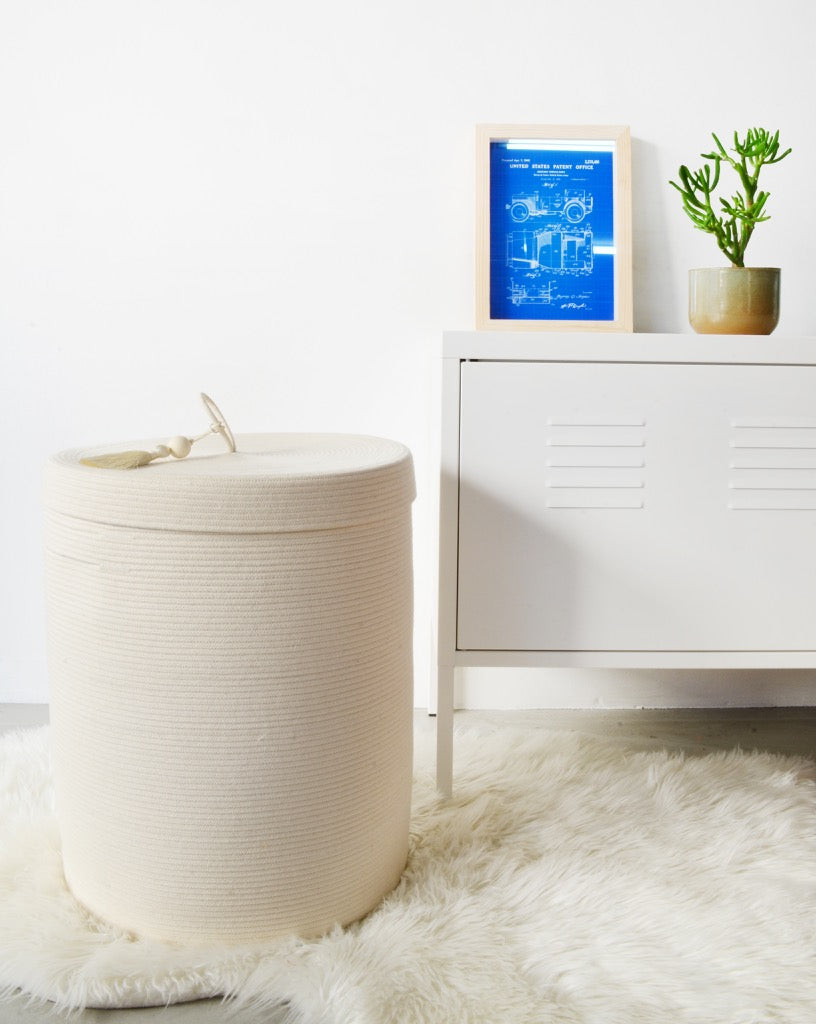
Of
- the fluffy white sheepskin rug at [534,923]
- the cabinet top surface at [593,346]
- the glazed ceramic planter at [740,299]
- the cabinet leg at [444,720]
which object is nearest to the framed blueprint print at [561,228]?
the glazed ceramic planter at [740,299]

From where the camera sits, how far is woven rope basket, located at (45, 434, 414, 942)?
2.77 feet

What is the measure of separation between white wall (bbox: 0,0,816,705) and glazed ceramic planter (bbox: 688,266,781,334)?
30 centimetres

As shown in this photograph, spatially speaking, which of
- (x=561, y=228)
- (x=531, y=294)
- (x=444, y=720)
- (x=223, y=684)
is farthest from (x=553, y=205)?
(x=223, y=684)

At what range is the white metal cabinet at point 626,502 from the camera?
1.14m

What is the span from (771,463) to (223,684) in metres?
0.71

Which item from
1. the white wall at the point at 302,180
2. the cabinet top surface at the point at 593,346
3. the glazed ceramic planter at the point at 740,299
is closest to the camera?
the cabinet top surface at the point at 593,346

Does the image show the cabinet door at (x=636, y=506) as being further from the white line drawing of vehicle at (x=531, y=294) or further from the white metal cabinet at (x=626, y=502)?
the white line drawing of vehicle at (x=531, y=294)

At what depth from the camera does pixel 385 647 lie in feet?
3.10

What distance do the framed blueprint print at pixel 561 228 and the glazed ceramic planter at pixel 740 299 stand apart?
0.23 m

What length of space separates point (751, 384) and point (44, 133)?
3.71 feet

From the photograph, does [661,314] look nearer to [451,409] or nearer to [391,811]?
[451,409]

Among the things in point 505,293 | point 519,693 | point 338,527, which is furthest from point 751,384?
point 519,693

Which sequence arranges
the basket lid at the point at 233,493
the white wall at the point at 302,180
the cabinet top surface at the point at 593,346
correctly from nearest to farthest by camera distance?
1. the basket lid at the point at 233,493
2. the cabinet top surface at the point at 593,346
3. the white wall at the point at 302,180

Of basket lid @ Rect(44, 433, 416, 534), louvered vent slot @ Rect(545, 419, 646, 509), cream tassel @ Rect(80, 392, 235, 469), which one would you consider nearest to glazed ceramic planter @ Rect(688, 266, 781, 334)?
louvered vent slot @ Rect(545, 419, 646, 509)
